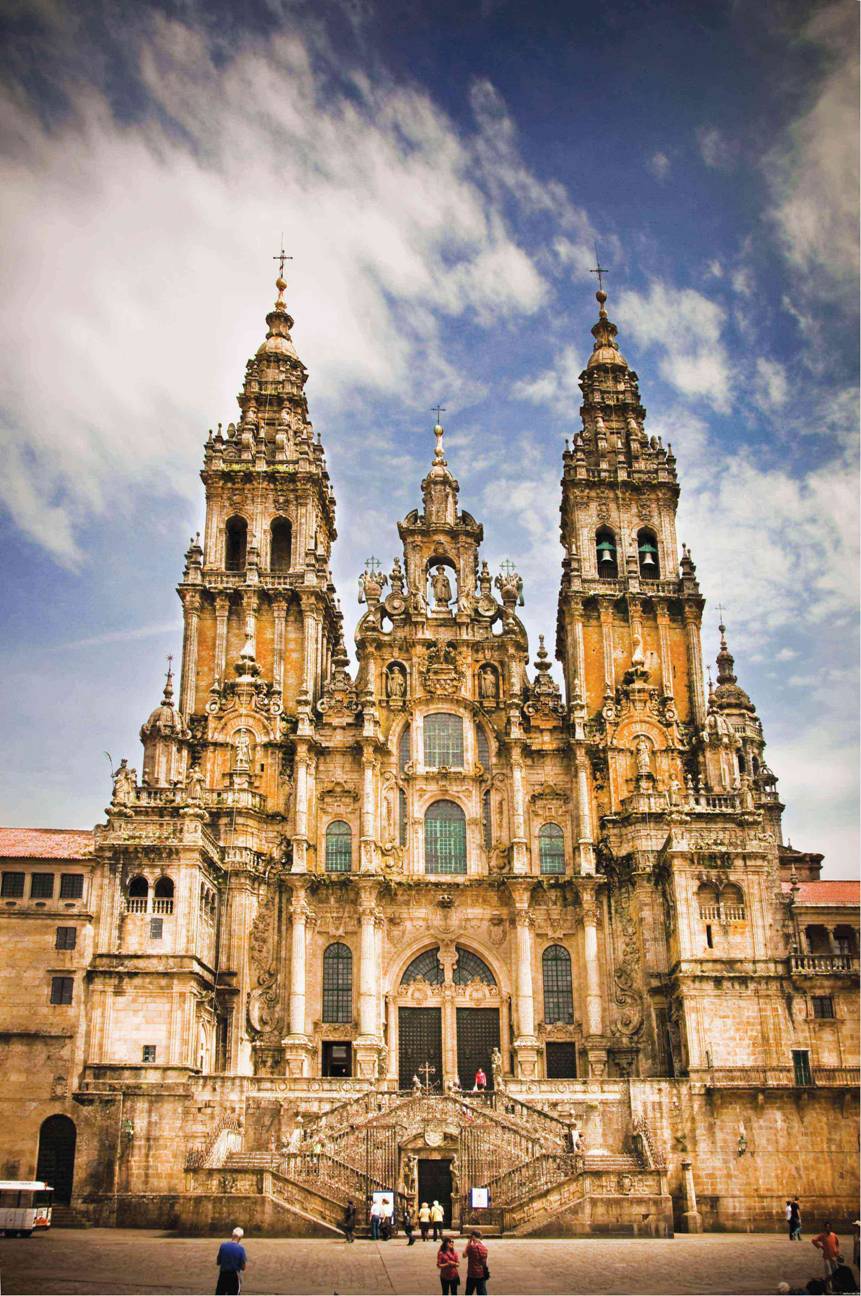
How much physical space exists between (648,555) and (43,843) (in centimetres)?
2891

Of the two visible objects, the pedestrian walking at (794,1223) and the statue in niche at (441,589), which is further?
the statue in niche at (441,589)

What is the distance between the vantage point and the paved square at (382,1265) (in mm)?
25156

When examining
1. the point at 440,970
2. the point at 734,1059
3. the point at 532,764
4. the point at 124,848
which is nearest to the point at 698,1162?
the point at 734,1059

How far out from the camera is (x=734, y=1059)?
45.2 m

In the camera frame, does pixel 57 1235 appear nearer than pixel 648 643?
Yes

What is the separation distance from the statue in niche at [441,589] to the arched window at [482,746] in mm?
5926

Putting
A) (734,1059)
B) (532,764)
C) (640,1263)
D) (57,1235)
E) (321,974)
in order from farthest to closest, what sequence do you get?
(532,764), (321,974), (734,1059), (57,1235), (640,1263)

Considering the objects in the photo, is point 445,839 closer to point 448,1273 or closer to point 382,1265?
point 382,1265

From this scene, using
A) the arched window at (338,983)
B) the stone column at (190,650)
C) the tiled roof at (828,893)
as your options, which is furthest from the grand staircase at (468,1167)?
the stone column at (190,650)

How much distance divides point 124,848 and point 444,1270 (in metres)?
26.2

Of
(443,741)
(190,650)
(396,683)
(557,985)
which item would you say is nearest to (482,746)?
(443,741)

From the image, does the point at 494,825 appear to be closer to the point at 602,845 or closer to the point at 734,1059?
the point at 602,845

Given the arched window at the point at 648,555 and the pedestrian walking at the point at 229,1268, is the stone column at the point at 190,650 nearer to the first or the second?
the arched window at the point at 648,555

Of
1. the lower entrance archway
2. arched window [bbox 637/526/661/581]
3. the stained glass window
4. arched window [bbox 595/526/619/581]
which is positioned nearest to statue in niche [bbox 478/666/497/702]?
arched window [bbox 595/526/619/581]
